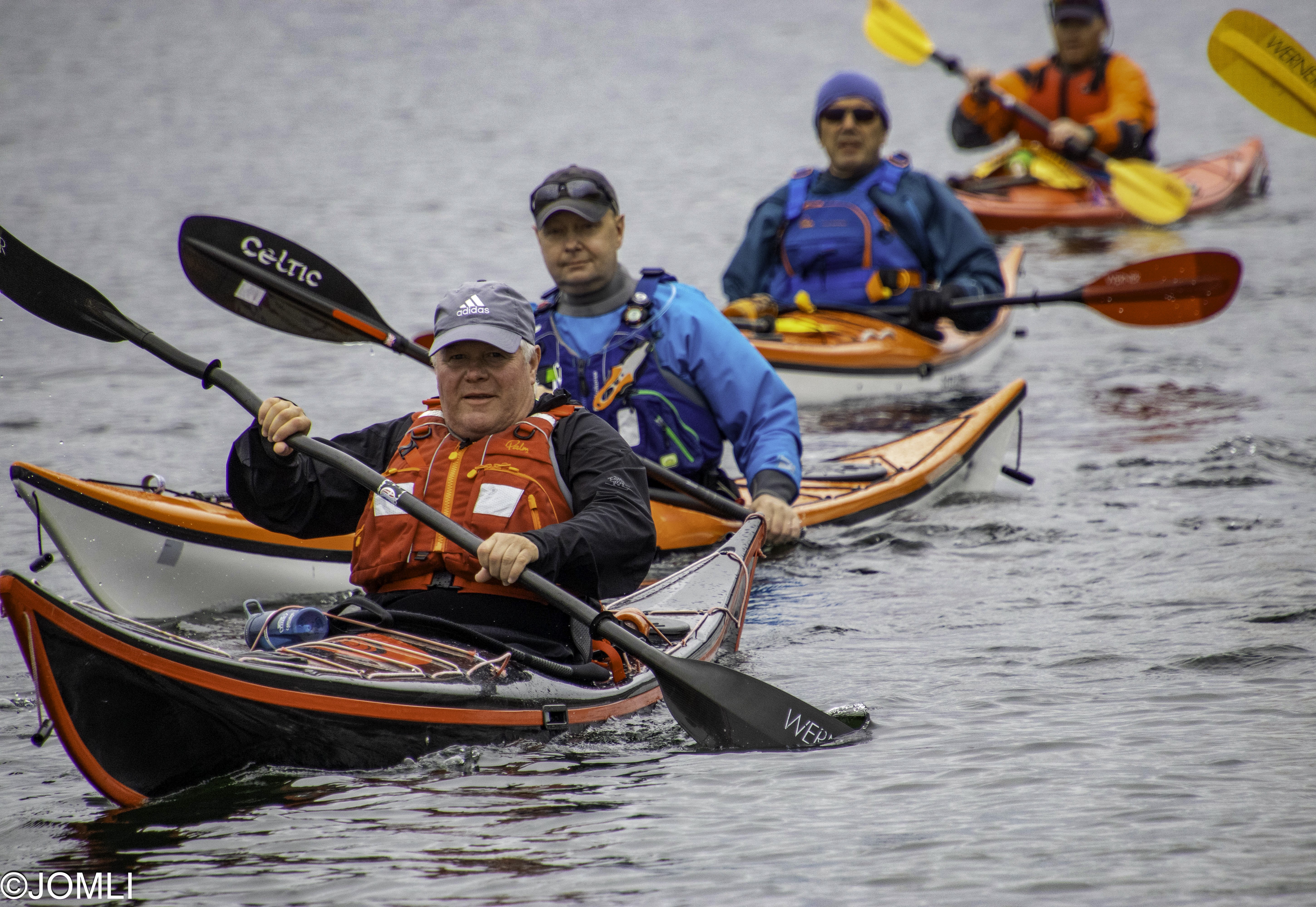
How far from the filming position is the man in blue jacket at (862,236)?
8172 mm

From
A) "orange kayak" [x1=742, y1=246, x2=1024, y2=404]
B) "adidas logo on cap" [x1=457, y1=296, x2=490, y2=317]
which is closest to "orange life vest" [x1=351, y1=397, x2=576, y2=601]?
"adidas logo on cap" [x1=457, y1=296, x2=490, y2=317]

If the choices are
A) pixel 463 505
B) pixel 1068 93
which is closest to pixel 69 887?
pixel 463 505

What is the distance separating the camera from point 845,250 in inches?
329

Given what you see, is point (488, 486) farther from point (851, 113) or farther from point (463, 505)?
point (851, 113)

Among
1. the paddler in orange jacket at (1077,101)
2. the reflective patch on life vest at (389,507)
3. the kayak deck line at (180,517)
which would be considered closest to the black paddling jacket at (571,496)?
the reflective patch on life vest at (389,507)

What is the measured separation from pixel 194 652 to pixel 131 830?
1.73 feet

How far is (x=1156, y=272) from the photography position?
800 cm

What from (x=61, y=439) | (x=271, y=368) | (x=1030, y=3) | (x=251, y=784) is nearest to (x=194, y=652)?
(x=251, y=784)

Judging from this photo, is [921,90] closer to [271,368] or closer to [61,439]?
[271,368]

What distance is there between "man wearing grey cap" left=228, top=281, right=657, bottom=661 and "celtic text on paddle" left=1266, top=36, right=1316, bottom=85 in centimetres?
353

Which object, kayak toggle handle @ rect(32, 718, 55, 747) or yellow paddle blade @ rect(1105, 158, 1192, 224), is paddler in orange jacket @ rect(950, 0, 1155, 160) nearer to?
yellow paddle blade @ rect(1105, 158, 1192, 224)

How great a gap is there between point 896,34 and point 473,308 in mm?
9029

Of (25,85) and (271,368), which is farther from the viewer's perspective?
(25,85)

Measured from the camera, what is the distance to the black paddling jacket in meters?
3.67
